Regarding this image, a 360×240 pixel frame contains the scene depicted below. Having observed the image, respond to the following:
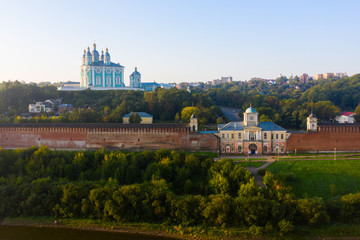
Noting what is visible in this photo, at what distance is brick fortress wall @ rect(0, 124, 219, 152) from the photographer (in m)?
25.8

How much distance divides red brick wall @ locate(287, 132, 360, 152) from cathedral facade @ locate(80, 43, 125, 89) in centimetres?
3575

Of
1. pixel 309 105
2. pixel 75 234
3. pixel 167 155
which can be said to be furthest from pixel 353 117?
pixel 75 234

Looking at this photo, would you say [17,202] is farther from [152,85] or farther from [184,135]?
[152,85]

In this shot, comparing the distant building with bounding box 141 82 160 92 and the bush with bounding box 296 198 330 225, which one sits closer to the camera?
the bush with bounding box 296 198 330 225

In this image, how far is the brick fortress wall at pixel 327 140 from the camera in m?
25.4

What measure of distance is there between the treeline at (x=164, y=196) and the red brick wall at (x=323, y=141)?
8369 mm

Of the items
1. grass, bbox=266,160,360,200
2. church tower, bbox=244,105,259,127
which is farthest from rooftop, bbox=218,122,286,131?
grass, bbox=266,160,360,200

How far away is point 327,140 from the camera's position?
1001 inches

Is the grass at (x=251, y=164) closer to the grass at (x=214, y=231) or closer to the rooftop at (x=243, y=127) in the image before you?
the rooftop at (x=243, y=127)

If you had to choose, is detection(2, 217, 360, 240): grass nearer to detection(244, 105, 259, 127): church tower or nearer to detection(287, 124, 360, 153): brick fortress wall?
detection(287, 124, 360, 153): brick fortress wall

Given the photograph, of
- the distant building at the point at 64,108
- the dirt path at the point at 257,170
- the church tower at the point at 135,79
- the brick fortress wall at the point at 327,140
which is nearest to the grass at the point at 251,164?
the dirt path at the point at 257,170

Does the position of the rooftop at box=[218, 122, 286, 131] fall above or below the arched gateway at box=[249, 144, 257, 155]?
above

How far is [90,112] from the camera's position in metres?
34.2

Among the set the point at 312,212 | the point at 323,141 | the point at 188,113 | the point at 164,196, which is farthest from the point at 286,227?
the point at 188,113
